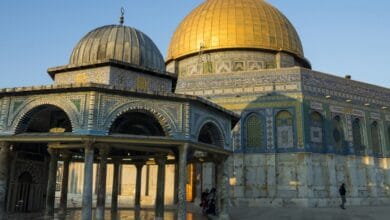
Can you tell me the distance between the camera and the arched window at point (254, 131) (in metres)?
23.0

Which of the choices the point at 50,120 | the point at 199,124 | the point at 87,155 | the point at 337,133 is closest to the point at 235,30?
the point at 337,133

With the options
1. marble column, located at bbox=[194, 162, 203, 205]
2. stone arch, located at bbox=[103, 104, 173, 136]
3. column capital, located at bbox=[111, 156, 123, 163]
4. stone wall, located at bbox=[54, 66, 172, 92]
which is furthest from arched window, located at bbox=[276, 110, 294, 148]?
stone arch, located at bbox=[103, 104, 173, 136]

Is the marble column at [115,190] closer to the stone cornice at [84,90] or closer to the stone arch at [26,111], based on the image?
the stone arch at [26,111]

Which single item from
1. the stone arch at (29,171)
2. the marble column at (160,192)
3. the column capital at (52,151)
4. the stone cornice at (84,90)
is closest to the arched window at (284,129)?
the marble column at (160,192)

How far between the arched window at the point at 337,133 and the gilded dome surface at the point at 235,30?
23.0ft

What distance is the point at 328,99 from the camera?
23688mm

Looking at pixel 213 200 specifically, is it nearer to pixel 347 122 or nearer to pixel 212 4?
pixel 347 122

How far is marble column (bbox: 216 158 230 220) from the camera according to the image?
1470 centimetres

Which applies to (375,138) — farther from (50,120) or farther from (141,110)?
(50,120)

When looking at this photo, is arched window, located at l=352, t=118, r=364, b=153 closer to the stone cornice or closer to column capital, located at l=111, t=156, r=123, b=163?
column capital, located at l=111, t=156, r=123, b=163

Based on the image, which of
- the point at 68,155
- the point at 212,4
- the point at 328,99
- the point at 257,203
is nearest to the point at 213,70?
the point at 212,4

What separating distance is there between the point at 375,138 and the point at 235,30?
40.1 feet

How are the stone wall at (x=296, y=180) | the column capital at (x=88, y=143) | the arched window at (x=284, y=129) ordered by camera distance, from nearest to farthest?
1. the column capital at (x=88, y=143)
2. the stone wall at (x=296, y=180)
3. the arched window at (x=284, y=129)

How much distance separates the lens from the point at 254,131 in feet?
76.1
